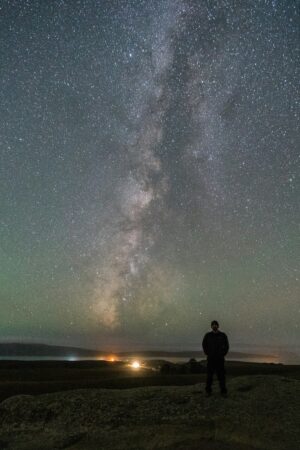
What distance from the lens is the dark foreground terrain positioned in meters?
14.1

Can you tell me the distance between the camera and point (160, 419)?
618 inches

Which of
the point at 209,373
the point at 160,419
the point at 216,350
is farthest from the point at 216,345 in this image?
the point at 160,419

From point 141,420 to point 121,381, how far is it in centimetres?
1640

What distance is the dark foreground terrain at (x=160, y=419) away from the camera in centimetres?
1407

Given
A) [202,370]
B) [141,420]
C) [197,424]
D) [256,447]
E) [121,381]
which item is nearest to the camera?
[256,447]

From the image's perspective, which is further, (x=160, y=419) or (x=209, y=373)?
(x=209, y=373)

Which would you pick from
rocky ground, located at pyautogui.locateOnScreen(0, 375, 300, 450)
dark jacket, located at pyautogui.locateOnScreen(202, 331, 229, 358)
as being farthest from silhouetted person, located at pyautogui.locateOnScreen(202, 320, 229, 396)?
rocky ground, located at pyautogui.locateOnScreen(0, 375, 300, 450)

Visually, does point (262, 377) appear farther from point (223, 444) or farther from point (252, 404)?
point (223, 444)

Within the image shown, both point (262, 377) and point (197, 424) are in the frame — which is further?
point (262, 377)

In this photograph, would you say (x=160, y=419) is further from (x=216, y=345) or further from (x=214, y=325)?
(x=214, y=325)

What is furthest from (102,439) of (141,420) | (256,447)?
(256,447)

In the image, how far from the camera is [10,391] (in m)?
27.0

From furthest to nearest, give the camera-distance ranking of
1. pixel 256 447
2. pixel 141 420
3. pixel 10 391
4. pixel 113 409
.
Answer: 1. pixel 10 391
2. pixel 113 409
3. pixel 141 420
4. pixel 256 447

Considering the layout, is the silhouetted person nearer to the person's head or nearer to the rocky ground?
the person's head
